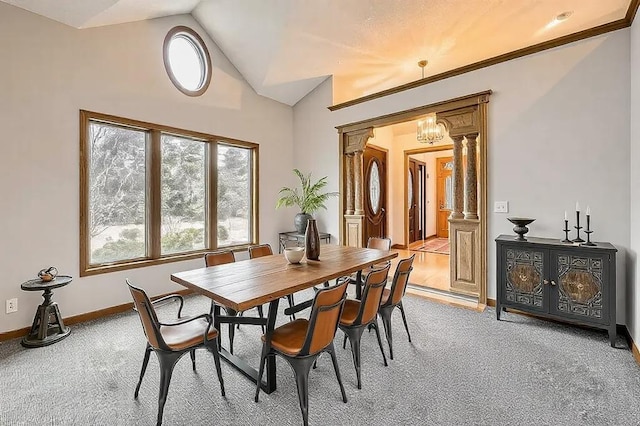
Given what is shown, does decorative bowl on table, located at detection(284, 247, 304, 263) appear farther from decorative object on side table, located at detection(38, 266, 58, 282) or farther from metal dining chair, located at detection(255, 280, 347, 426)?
decorative object on side table, located at detection(38, 266, 58, 282)

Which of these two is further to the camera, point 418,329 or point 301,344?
point 418,329

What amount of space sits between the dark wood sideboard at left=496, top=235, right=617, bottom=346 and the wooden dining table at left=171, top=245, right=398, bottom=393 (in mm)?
1380

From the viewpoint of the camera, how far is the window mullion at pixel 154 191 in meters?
3.91

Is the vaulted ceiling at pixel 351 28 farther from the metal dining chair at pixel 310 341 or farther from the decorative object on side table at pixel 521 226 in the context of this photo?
the metal dining chair at pixel 310 341

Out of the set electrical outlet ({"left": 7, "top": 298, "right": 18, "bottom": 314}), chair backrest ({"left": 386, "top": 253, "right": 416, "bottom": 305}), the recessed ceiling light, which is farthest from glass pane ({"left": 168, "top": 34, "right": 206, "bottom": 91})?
the recessed ceiling light

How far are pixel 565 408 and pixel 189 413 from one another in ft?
7.64

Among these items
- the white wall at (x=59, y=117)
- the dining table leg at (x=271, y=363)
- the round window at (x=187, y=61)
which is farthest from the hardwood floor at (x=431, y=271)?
the round window at (x=187, y=61)

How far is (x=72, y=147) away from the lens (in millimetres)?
3238

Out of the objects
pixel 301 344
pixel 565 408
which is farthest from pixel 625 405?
pixel 301 344

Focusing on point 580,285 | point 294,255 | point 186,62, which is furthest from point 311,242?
point 186,62

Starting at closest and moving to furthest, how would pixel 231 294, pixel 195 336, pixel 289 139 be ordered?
pixel 231 294, pixel 195 336, pixel 289 139

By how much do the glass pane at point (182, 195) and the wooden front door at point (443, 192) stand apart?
24.2 feet

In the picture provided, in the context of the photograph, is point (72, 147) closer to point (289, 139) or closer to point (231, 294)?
point (231, 294)

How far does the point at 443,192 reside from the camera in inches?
375
